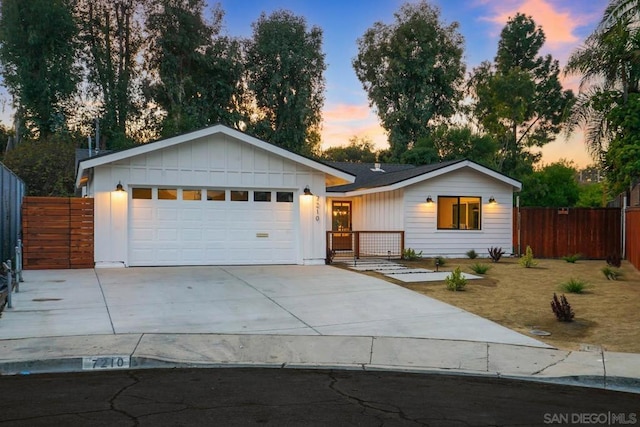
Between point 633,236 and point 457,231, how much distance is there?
18.6 feet

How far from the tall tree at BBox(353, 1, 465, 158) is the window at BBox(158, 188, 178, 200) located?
27.6 metres

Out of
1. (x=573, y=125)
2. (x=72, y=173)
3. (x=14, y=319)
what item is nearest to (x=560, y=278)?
(x=573, y=125)

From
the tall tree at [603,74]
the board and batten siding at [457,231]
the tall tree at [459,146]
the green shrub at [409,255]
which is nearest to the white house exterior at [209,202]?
the green shrub at [409,255]

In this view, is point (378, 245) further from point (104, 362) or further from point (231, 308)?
point (104, 362)

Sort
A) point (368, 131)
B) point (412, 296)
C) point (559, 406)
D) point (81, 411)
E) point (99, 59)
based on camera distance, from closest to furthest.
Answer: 1. point (81, 411)
2. point (559, 406)
3. point (412, 296)
4. point (99, 59)
5. point (368, 131)

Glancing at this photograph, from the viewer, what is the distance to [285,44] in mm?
39188

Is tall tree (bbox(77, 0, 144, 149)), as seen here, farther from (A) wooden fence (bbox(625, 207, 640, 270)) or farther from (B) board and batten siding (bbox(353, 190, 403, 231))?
(A) wooden fence (bbox(625, 207, 640, 270))

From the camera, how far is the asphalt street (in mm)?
4406

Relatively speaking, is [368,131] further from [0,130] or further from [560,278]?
[560,278]

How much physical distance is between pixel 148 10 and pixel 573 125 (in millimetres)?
30048

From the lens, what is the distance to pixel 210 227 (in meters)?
15.5

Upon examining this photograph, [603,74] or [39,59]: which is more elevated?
[39,59]

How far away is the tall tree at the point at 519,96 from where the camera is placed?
40.7 m

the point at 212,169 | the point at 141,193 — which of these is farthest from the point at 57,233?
the point at 212,169
